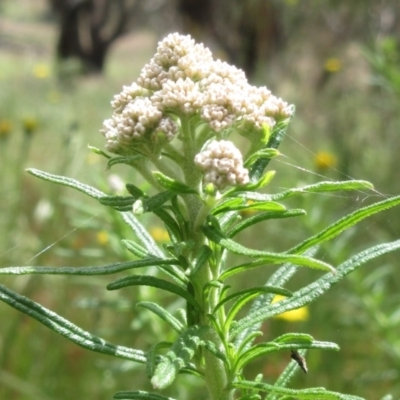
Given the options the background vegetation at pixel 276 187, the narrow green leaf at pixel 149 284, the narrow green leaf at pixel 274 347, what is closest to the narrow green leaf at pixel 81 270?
the narrow green leaf at pixel 149 284

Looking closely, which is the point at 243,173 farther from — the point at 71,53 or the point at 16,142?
the point at 71,53

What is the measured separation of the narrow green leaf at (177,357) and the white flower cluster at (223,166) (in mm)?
251

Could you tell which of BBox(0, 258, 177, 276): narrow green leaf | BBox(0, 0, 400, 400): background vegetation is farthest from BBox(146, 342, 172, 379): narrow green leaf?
BBox(0, 0, 400, 400): background vegetation

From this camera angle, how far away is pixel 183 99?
3.34 feet

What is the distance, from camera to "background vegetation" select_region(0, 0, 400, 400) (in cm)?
264

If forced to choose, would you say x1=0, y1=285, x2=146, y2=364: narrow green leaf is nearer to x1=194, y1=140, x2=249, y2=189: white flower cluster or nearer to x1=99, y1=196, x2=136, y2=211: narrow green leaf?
x1=99, y1=196, x2=136, y2=211: narrow green leaf

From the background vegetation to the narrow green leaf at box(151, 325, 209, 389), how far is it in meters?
0.58

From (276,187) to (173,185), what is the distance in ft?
2.04

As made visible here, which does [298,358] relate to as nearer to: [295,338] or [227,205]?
[295,338]

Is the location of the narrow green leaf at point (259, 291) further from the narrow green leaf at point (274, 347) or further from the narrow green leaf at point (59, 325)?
the narrow green leaf at point (59, 325)

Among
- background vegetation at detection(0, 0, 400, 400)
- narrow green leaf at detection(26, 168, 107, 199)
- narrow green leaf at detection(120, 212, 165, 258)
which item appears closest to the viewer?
narrow green leaf at detection(26, 168, 107, 199)

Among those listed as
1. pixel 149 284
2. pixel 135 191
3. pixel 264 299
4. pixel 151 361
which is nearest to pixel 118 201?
pixel 135 191

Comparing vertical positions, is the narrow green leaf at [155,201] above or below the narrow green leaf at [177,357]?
above

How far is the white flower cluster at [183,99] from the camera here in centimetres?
102
